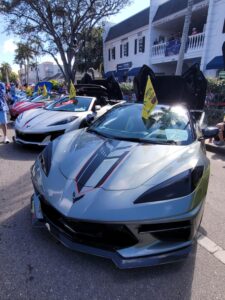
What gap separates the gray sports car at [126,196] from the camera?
69.6 inches

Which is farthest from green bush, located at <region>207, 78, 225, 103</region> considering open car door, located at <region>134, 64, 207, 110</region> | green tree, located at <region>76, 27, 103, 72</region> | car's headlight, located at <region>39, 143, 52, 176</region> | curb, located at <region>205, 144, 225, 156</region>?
green tree, located at <region>76, 27, 103, 72</region>

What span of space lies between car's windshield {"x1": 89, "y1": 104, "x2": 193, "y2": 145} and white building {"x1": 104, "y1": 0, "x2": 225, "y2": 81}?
12.3 meters

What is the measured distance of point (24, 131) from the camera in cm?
499

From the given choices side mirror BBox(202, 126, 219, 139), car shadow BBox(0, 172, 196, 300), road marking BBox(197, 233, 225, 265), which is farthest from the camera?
→ side mirror BBox(202, 126, 219, 139)

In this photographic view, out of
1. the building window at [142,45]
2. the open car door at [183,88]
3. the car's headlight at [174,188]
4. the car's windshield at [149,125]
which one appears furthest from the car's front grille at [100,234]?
the building window at [142,45]

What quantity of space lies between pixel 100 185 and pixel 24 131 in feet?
11.8

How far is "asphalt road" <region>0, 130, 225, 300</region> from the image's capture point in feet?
5.75

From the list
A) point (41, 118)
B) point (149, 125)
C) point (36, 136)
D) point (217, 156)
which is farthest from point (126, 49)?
point (149, 125)

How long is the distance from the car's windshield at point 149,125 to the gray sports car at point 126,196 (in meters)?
0.03

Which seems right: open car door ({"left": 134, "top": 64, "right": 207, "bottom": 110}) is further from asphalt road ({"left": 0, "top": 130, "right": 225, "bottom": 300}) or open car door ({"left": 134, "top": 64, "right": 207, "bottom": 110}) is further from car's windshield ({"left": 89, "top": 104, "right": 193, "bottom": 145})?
asphalt road ({"left": 0, "top": 130, "right": 225, "bottom": 300})

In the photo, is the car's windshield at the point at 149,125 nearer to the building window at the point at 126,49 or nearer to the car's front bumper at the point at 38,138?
the car's front bumper at the point at 38,138

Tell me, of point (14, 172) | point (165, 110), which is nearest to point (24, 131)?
point (14, 172)

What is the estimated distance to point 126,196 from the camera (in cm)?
184

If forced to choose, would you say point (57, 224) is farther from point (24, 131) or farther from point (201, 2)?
point (201, 2)
